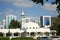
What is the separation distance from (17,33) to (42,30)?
38.2 ft

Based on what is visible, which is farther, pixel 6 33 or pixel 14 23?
pixel 14 23

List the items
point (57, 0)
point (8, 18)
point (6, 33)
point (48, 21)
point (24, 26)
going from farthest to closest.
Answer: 1. point (8, 18)
2. point (48, 21)
3. point (24, 26)
4. point (6, 33)
5. point (57, 0)

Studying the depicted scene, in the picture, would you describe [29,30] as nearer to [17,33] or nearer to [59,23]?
[17,33]

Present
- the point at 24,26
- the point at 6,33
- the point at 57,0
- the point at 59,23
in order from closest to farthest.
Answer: the point at 57,0
the point at 59,23
the point at 6,33
the point at 24,26

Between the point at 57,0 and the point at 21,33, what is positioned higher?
the point at 57,0

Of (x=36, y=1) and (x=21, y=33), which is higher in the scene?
(x=36, y=1)

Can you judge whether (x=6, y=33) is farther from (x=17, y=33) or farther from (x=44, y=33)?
(x=44, y=33)

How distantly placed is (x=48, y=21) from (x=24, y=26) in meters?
33.2

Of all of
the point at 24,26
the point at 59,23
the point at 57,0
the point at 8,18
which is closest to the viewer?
the point at 57,0

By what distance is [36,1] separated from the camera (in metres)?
20.1

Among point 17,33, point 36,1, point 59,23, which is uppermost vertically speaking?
point 36,1

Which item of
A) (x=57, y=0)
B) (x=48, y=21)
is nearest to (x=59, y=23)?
(x=57, y=0)

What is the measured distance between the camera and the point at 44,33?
9875 cm

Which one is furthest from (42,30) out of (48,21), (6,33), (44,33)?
(48,21)
